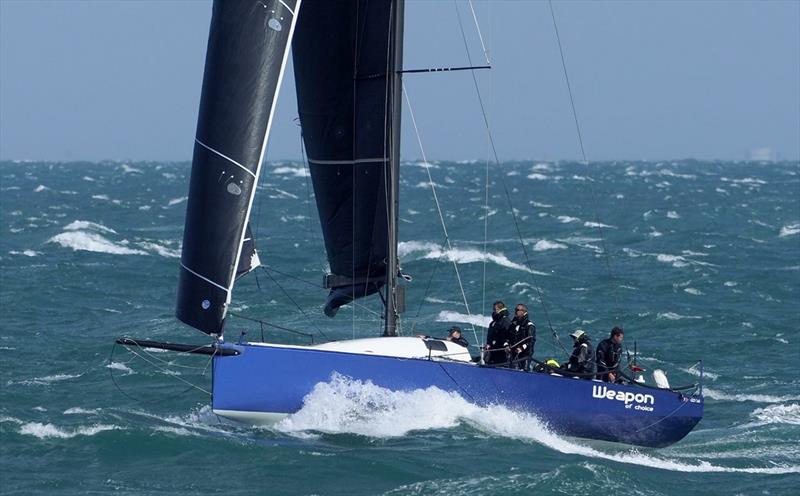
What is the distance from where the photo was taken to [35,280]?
37781mm

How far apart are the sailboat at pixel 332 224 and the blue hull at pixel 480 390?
2 centimetres

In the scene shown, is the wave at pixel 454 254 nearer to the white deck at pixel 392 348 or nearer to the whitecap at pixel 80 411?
the whitecap at pixel 80 411

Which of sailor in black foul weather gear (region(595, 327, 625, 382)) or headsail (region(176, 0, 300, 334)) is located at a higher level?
headsail (region(176, 0, 300, 334))

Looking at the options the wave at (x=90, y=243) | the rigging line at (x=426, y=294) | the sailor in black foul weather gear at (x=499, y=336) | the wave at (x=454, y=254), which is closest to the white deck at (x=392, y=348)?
the sailor in black foul weather gear at (x=499, y=336)

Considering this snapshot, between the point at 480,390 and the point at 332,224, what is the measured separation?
3421 mm

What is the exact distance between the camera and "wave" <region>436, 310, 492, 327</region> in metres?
30.8

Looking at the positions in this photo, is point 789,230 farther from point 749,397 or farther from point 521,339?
point 521,339

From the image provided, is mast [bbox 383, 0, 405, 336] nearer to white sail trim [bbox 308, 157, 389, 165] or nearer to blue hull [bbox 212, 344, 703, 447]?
white sail trim [bbox 308, 157, 389, 165]

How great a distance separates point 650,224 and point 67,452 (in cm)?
4672

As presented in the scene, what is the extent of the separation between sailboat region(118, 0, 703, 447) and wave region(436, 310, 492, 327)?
964 centimetres

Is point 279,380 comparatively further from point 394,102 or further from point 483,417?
point 394,102

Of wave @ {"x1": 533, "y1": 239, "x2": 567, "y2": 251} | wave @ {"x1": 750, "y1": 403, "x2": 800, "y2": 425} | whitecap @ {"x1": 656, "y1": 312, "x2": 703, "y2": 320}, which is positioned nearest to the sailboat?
wave @ {"x1": 750, "y1": 403, "x2": 800, "y2": 425}

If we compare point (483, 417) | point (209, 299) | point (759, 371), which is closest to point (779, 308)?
point (759, 371)

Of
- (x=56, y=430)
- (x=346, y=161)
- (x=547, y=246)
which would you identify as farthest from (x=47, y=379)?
(x=547, y=246)
